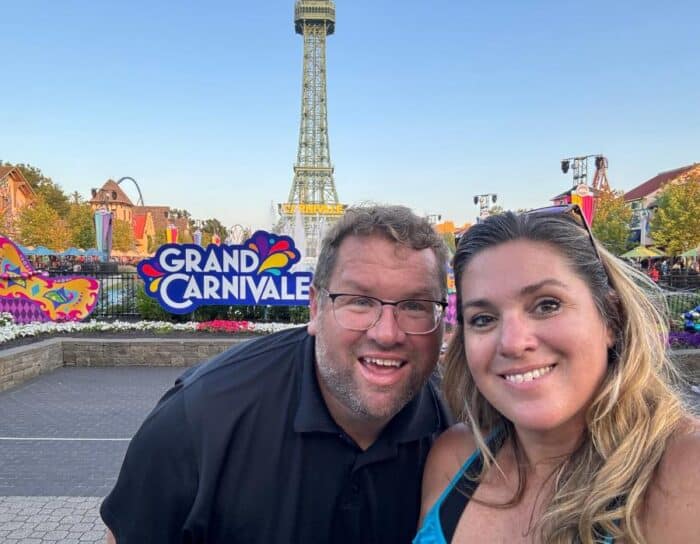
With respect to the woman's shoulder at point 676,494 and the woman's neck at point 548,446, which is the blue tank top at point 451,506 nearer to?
the woman's neck at point 548,446

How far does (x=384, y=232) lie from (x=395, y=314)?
0.99 feet

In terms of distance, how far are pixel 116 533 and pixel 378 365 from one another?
1096 mm

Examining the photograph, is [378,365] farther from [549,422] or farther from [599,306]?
[599,306]

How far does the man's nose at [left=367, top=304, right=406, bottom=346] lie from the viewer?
5.88 feet

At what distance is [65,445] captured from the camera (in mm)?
5906

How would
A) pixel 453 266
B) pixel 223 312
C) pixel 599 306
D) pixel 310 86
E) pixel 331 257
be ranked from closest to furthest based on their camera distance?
pixel 599 306 < pixel 453 266 < pixel 331 257 < pixel 223 312 < pixel 310 86

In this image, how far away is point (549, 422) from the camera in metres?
1.45

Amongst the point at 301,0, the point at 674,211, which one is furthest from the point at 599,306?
the point at 301,0

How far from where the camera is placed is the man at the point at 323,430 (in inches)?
68.6

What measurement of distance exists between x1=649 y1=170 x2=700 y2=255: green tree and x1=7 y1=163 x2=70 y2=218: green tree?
56682mm

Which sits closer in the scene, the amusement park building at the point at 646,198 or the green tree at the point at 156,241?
the amusement park building at the point at 646,198

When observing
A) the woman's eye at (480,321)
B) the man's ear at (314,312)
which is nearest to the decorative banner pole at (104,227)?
the man's ear at (314,312)

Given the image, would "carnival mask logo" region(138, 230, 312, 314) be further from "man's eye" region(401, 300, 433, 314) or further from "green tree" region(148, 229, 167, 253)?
"green tree" region(148, 229, 167, 253)

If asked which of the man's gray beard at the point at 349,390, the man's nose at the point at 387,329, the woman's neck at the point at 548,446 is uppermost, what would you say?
the man's nose at the point at 387,329
